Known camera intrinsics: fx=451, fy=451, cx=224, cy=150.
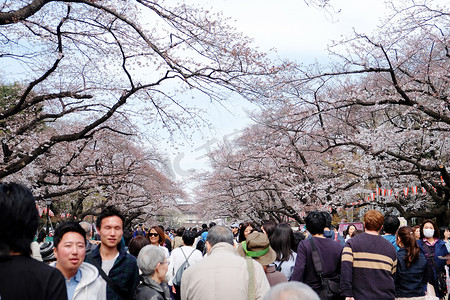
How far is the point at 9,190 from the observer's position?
2.09 m

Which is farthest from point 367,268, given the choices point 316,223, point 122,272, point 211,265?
point 122,272

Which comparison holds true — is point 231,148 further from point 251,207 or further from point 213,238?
point 213,238

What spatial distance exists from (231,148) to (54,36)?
23428 millimetres

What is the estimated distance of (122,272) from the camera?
367 centimetres

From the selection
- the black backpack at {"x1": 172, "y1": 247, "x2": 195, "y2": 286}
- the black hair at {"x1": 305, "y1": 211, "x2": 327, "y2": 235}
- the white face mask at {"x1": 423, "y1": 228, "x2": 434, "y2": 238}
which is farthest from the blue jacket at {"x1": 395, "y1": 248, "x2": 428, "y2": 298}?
the black backpack at {"x1": 172, "y1": 247, "x2": 195, "y2": 286}

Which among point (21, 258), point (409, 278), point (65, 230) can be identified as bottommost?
point (409, 278)

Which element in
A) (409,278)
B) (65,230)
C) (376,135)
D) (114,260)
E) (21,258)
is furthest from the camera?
(376,135)

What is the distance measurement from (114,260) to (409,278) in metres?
3.39

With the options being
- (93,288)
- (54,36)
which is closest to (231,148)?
(54,36)

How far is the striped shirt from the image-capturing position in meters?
4.46

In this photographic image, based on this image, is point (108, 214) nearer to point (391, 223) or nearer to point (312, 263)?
point (312, 263)

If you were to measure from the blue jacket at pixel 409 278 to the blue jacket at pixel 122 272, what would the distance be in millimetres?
3089

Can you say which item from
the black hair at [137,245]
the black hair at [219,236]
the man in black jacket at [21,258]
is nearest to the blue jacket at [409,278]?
the black hair at [219,236]

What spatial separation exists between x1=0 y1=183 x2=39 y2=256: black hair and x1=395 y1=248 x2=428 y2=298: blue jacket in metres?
4.35
